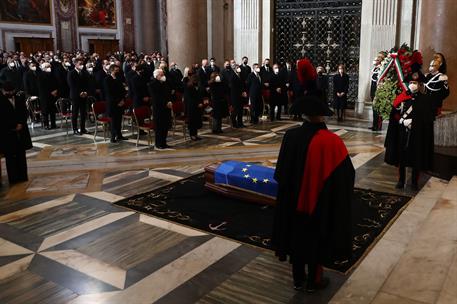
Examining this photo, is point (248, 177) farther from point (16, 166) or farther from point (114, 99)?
point (114, 99)

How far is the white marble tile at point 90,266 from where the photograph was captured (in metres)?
4.22

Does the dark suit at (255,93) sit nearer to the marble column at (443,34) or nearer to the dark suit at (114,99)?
the dark suit at (114,99)

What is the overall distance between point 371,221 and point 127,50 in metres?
24.0

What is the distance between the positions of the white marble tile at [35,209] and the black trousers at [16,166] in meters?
1.24

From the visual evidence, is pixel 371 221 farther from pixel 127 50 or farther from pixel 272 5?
pixel 127 50

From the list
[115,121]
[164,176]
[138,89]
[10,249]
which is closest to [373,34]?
[138,89]

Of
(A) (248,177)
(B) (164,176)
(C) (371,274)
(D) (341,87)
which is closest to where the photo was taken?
(C) (371,274)

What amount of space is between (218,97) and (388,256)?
713 centimetres

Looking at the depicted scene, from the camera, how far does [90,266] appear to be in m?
4.48

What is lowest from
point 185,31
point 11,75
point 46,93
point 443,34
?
point 46,93

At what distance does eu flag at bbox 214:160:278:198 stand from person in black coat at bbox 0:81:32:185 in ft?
10.2

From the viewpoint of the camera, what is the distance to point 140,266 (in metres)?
4.45

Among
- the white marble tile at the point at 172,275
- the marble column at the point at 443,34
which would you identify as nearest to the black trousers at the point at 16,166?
the white marble tile at the point at 172,275

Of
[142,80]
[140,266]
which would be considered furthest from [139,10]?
[140,266]
